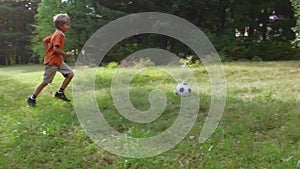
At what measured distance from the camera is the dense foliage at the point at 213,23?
12.1 meters

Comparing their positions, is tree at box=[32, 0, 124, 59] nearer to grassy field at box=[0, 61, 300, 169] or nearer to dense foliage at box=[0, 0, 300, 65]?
dense foliage at box=[0, 0, 300, 65]

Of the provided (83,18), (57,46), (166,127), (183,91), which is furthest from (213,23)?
(166,127)

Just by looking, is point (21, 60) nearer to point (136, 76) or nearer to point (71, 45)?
point (71, 45)

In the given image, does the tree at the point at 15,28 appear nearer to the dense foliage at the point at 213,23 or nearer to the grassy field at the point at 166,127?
the dense foliage at the point at 213,23

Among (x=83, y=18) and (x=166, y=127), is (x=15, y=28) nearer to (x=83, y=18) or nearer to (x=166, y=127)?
(x=83, y=18)

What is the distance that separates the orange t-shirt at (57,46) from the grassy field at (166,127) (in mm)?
587

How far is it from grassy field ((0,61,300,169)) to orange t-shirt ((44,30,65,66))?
0.59 m

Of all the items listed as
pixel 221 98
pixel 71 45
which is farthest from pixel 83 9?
pixel 221 98

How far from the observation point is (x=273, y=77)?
6754 mm

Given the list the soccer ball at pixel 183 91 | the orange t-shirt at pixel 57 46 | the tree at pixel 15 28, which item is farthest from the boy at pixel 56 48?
the tree at pixel 15 28

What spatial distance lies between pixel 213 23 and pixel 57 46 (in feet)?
32.5

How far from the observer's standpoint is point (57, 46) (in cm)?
445

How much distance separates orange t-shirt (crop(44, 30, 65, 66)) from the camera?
4.46m

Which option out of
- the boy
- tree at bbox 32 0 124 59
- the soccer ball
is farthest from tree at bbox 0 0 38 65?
the soccer ball
